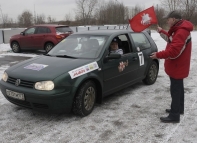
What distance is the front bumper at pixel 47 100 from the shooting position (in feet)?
13.1

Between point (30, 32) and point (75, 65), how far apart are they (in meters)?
9.95

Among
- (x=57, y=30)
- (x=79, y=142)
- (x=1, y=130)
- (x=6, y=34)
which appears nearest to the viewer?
(x=79, y=142)

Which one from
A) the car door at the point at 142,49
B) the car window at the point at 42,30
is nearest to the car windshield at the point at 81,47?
the car door at the point at 142,49

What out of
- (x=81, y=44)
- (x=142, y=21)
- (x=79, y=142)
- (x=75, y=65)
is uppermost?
(x=142, y=21)

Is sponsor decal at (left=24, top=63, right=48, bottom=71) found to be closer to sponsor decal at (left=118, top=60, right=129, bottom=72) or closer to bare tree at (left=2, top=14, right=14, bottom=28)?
sponsor decal at (left=118, top=60, right=129, bottom=72)

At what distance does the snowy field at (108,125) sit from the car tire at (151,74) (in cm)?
106

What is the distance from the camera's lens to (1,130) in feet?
13.3

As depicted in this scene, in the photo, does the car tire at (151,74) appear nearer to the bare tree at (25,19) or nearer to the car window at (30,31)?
the car window at (30,31)

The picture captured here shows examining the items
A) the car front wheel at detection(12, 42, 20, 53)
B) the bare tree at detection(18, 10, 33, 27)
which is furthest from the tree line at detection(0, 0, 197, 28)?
the car front wheel at detection(12, 42, 20, 53)

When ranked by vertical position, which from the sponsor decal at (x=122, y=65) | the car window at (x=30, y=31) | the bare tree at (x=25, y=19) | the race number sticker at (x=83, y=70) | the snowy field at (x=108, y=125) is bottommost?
the snowy field at (x=108, y=125)

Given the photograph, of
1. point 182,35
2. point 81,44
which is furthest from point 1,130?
point 182,35

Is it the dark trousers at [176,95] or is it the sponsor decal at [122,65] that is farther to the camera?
the sponsor decal at [122,65]

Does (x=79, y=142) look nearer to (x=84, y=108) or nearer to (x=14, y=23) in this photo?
(x=84, y=108)

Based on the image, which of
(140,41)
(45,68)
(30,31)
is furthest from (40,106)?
(30,31)
